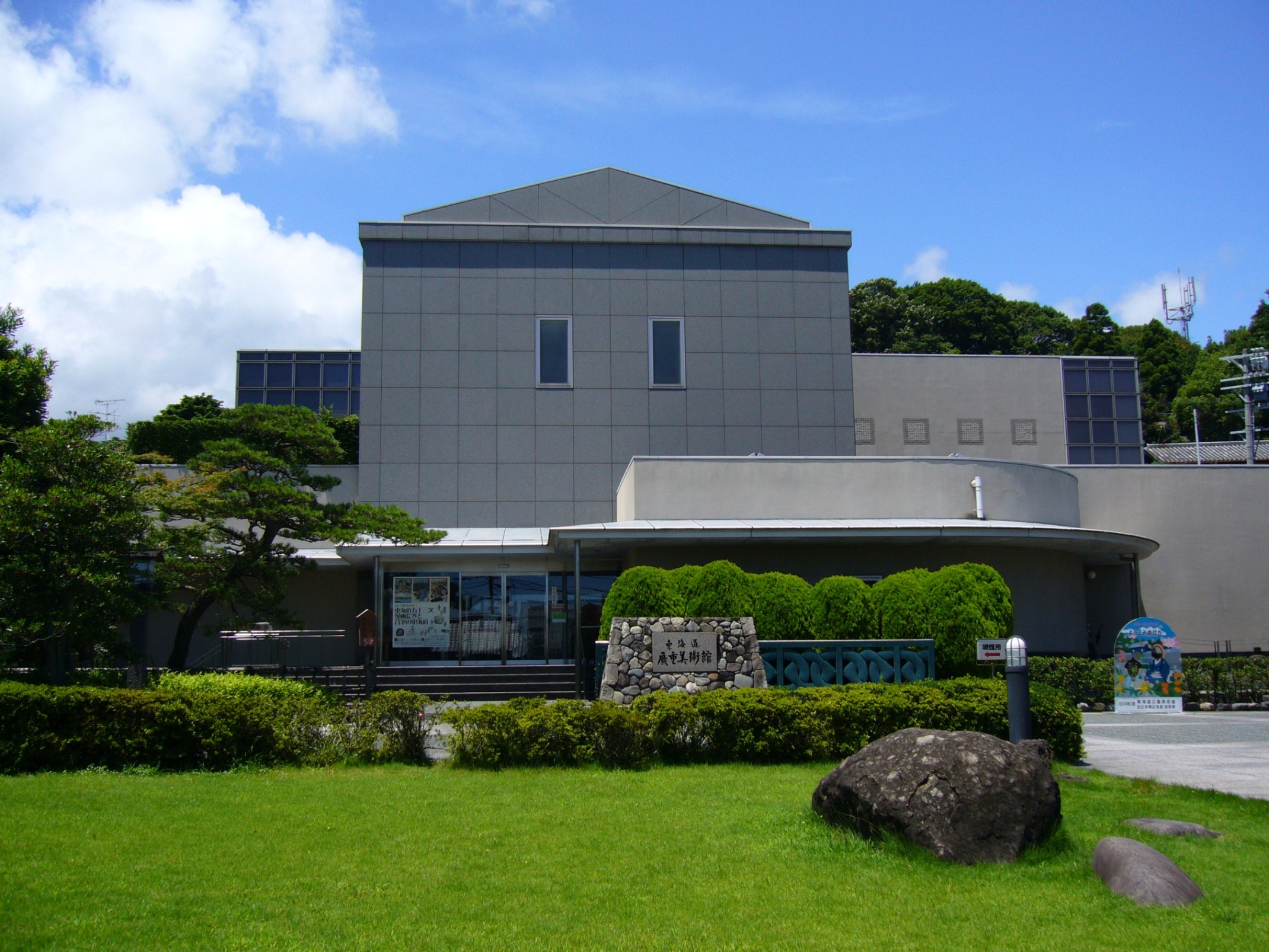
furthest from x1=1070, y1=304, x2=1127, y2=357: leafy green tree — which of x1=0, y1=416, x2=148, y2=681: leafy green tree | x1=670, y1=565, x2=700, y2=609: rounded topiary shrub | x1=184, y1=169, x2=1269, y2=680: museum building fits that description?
x1=0, y1=416, x2=148, y2=681: leafy green tree

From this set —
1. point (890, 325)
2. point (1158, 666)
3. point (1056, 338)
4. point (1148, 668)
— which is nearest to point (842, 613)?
point (1148, 668)

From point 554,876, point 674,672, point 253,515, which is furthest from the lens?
point 253,515

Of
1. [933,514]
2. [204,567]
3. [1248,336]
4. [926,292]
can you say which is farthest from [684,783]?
[1248,336]

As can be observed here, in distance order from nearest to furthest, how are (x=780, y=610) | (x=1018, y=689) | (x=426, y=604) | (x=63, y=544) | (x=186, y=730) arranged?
1. (x=1018, y=689)
2. (x=186, y=730)
3. (x=63, y=544)
4. (x=780, y=610)
5. (x=426, y=604)

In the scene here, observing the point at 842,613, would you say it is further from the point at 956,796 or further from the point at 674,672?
the point at 956,796

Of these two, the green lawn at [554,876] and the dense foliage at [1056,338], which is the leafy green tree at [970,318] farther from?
the green lawn at [554,876]

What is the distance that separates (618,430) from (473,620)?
6536 mm

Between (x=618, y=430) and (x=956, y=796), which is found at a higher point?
(x=618, y=430)

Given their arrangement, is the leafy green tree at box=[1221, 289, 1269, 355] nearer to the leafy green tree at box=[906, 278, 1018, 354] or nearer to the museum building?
the leafy green tree at box=[906, 278, 1018, 354]

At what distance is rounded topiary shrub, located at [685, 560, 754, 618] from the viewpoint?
1770 cm

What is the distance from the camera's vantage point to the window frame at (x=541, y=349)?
26.8 metres

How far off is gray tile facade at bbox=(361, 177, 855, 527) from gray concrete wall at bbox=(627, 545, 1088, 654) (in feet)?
17.3

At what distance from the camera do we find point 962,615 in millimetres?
17500

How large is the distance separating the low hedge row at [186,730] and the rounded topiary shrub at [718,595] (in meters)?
6.44
